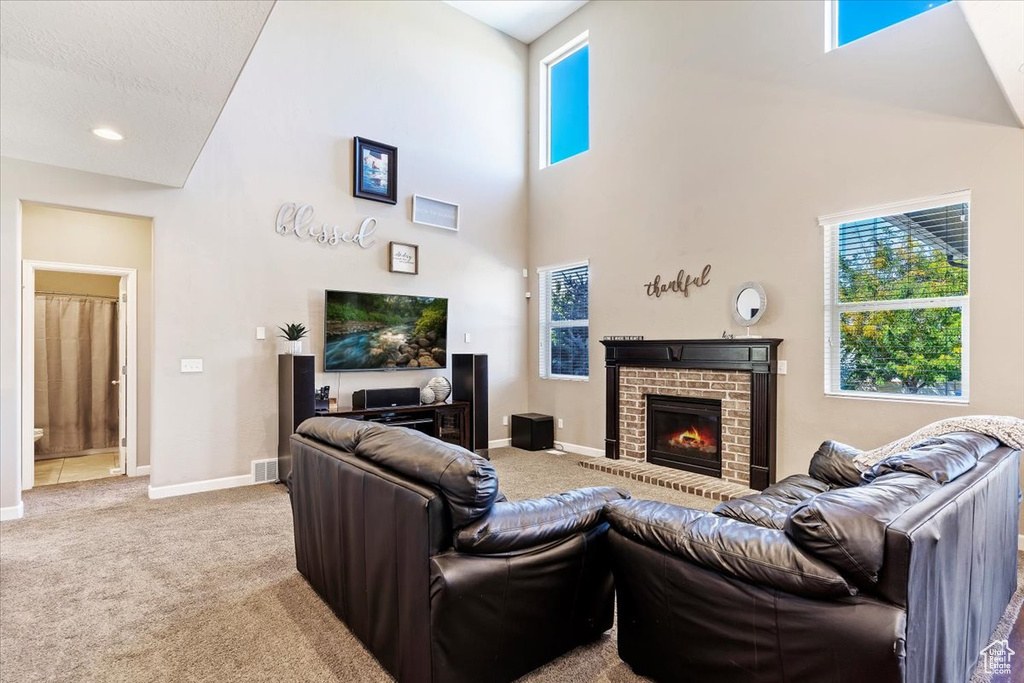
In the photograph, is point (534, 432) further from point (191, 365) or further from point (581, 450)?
point (191, 365)

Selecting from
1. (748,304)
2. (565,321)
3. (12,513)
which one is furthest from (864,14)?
(12,513)

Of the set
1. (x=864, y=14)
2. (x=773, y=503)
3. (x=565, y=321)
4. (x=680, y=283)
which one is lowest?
(x=773, y=503)

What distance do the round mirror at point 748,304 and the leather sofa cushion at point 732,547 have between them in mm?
3137

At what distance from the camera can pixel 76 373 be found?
5.81 metres

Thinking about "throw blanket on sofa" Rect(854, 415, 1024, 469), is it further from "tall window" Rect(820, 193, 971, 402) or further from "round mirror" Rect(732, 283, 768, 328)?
"round mirror" Rect(732, 283, 768, 328)

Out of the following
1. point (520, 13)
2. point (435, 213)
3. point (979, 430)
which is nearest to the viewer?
point (979, 430)

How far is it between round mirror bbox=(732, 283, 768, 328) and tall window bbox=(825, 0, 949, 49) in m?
2.01

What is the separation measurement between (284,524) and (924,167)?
5.22 meters

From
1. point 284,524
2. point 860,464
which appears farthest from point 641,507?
point 284,524

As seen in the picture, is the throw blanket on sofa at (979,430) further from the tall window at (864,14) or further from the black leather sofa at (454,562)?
the tall window at (864,14)

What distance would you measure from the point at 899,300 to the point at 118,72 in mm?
5080

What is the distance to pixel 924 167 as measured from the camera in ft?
11.7

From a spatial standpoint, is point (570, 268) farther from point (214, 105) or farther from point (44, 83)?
point (44, 83)

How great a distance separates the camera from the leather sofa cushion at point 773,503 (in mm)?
2195
